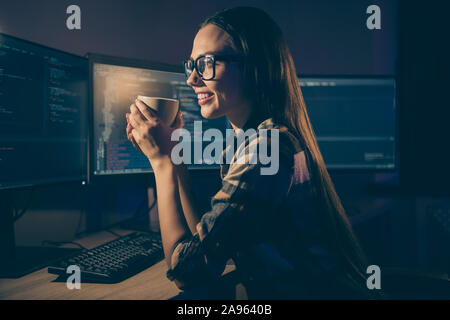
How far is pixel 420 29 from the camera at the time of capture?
1.52 metres

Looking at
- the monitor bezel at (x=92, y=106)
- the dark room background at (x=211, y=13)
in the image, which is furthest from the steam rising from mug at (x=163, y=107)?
the dark room background at (x=211, y=13)

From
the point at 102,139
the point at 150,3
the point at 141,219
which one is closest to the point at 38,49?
the point at 102,139

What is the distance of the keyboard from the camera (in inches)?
30.9

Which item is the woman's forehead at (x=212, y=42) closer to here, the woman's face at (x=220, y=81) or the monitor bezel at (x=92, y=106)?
the woman's face at (x=220, y=81)

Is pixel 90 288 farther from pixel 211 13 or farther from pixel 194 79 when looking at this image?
pixel 211 13

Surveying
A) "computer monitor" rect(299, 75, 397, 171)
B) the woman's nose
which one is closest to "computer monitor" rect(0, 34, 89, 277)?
the woman's nose

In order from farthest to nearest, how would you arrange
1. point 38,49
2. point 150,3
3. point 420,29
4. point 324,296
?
1. point 150,3
2. point 420,29
3. point 38,49
4. point 324,296

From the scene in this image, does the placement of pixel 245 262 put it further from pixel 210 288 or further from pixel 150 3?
pixel 150 3

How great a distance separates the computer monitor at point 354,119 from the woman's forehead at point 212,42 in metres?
0.82

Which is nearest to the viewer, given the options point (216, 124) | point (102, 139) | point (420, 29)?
point (102, 139)

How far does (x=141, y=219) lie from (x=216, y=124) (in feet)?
1.49

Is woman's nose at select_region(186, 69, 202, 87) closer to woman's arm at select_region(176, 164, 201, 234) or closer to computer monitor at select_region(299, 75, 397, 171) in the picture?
woman's arm at select_region(176, 164, 201, 234)

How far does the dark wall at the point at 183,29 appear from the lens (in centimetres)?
160

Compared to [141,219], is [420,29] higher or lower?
higher
